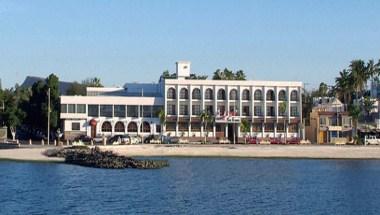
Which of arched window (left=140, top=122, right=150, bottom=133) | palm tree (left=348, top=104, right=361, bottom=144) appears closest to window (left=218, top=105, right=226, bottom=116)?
arched window (left=140, top=122, right=150, bottom=133)

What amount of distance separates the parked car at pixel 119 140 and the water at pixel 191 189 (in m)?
26.3

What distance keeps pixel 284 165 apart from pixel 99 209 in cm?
4923

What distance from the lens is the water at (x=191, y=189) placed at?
47062 mm

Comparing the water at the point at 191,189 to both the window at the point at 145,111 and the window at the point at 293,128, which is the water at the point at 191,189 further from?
the window at the point at 293,128

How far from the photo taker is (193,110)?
428ft

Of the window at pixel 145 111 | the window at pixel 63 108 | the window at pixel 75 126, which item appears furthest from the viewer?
the window at pixel 145 111

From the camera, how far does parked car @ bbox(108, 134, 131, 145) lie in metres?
112

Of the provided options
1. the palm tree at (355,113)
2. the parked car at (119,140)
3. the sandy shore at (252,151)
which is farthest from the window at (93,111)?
the palm tree at (355,113)

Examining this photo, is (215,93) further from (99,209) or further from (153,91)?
(99,209)

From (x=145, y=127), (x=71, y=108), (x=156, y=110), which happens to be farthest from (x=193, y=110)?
(x=71, y=108)

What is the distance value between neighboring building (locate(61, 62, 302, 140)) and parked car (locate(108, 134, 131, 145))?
889 cm

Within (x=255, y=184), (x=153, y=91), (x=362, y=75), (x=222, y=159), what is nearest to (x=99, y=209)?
(x=255, y=184)

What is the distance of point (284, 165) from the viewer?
91.0m

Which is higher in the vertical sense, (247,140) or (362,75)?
(362,75)
